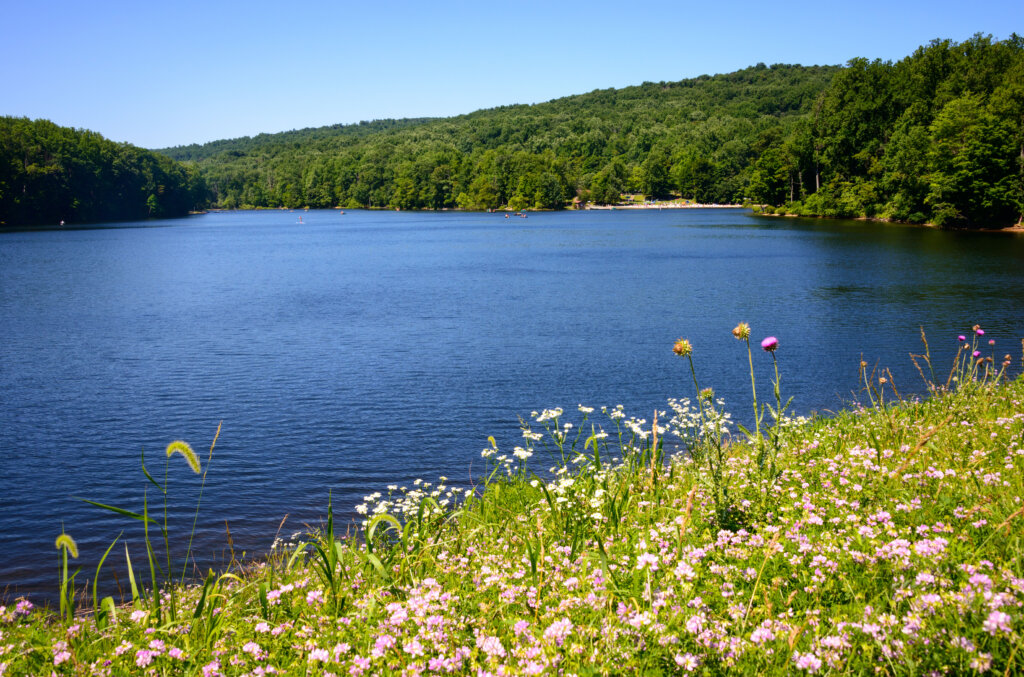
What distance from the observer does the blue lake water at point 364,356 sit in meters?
13.2

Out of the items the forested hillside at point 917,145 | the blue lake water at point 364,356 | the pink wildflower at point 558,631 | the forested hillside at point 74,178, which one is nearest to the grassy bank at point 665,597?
the pink wildflower at point 558,631

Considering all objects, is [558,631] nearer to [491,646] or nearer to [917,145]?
[491,646]

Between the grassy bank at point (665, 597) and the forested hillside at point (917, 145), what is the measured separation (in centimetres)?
6822

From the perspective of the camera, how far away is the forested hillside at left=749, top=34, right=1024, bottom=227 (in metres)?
61.6

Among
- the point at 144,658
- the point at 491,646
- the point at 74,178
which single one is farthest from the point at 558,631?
the point at 74,178

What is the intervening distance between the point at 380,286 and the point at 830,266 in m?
28.6

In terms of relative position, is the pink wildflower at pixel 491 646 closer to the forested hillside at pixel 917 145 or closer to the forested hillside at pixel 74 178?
the forested hillside at pixel 917 145

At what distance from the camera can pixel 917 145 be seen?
71.1 metres

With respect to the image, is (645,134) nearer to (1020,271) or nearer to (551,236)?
(551,236)

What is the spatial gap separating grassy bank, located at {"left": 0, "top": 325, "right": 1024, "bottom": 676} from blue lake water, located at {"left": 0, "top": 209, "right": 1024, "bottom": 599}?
245 inches

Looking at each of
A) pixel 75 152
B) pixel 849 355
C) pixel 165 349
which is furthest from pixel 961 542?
pixel 75 152

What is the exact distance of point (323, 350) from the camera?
24703mm

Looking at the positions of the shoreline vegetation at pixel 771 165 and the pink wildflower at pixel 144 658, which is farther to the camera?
the shoreline vegetation at pixel 771 165

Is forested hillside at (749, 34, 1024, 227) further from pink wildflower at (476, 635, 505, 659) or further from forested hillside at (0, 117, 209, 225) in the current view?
forested hillside at (0, 117, 209, 225)
